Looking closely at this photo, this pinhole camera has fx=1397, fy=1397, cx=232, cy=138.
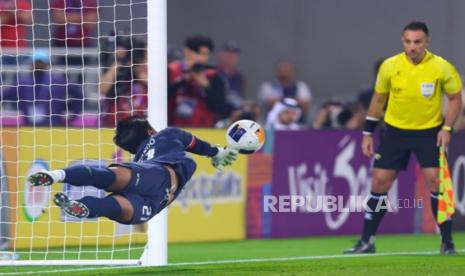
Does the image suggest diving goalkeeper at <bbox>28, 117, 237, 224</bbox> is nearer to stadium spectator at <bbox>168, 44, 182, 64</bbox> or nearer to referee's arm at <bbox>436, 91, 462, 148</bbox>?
referee's arm at <bbox>436, 91, 462, 148</bbox>

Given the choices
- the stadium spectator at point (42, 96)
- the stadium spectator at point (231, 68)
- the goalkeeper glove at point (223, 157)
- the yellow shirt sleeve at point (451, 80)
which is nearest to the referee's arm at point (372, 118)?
the yellow shirt sleeve at point (451, 80)

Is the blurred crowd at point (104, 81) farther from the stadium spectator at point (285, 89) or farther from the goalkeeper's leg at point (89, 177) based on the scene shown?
the goalkeeper's leg at point (89, 177)

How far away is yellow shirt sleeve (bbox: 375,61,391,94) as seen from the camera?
1337cm

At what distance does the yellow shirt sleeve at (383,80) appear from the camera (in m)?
13.4

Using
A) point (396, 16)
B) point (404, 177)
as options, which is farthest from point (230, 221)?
point (396, 16)

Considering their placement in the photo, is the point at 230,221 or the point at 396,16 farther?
the point at 396,16

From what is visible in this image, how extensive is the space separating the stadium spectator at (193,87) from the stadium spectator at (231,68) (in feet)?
6.51

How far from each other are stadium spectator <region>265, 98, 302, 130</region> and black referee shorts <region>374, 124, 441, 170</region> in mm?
4074

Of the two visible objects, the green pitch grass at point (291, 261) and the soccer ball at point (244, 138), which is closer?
the green pitch grass at point (291, 261)

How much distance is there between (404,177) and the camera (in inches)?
692

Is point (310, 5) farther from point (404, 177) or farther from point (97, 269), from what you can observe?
point (97, 269)

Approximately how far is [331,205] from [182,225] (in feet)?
7.17

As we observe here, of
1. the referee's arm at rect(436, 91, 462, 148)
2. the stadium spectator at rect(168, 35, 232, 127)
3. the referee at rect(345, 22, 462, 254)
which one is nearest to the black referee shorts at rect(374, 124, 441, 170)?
the referee at rect(345, 22, 462, 254)

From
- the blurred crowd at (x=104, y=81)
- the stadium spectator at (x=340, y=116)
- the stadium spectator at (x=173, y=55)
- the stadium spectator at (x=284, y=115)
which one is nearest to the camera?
the blurred crowd at (x=104, y=81)
